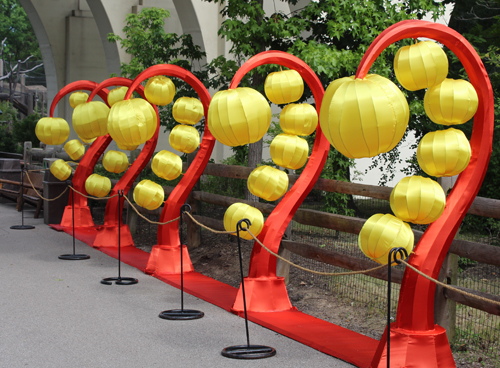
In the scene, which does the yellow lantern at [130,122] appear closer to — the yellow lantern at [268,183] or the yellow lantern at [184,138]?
the yellow lantern at [184,138]

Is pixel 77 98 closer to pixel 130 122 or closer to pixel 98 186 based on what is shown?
pixel 98 186

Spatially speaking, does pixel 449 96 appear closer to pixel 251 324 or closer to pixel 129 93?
pixel 251 324

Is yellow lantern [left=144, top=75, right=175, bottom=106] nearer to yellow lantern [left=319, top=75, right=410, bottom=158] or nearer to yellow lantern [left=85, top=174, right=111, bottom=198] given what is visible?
yellow lantern [left=85, top=174, right=111, bottom=198]

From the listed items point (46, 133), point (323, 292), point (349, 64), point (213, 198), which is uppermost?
point (349, 64)

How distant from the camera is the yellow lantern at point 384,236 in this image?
13.7 feet

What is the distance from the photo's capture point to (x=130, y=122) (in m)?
6.75

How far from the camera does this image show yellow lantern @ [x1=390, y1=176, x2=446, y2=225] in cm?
415

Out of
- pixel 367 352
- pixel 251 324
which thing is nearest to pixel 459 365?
pixel 367 352

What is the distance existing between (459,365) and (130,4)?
15457 mm

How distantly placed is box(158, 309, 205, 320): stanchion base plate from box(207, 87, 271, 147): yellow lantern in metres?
1.83

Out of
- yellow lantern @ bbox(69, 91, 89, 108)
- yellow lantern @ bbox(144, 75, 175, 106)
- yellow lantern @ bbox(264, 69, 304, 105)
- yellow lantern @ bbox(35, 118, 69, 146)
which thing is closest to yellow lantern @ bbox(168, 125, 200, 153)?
yellow lantern @ bbox(144, 75, 175, 106)

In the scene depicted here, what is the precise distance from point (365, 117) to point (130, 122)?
3792 mm

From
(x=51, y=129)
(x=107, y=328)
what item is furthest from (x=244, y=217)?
(x=51, y=129)

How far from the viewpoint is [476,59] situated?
4.46 metres
